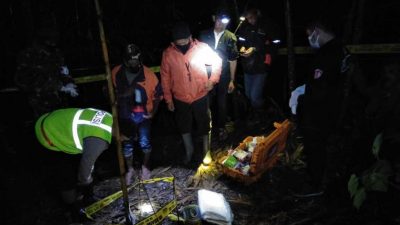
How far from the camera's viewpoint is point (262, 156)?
17.3 feet

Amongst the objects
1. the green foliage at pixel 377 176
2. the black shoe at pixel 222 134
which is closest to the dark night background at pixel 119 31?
the black shoe at pixel 222 134

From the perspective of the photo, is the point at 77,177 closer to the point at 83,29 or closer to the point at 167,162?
the point at 167,162

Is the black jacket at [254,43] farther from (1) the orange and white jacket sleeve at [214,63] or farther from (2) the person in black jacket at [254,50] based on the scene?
(1) the orange and white jacket sleeve at [214,63]

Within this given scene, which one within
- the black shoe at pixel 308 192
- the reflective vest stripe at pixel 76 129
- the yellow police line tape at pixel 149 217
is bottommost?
the black shoe at pixel 308 192

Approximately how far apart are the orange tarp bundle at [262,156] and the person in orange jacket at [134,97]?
141 centimetres

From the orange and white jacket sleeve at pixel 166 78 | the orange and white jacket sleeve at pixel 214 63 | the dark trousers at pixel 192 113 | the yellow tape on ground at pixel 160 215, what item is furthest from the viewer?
the dark trousers at pixel 192 113

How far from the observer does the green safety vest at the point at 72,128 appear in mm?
4129

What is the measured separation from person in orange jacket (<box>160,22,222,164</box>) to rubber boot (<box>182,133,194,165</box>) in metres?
0.06

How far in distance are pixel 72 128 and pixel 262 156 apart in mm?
2749

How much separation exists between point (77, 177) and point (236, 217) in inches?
87.0

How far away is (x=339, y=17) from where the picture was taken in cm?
700

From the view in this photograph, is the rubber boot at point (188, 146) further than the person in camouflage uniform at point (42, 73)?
Yes

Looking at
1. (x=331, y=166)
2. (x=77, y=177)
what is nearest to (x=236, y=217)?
(x=331, y=166)

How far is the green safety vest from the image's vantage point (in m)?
4.13
